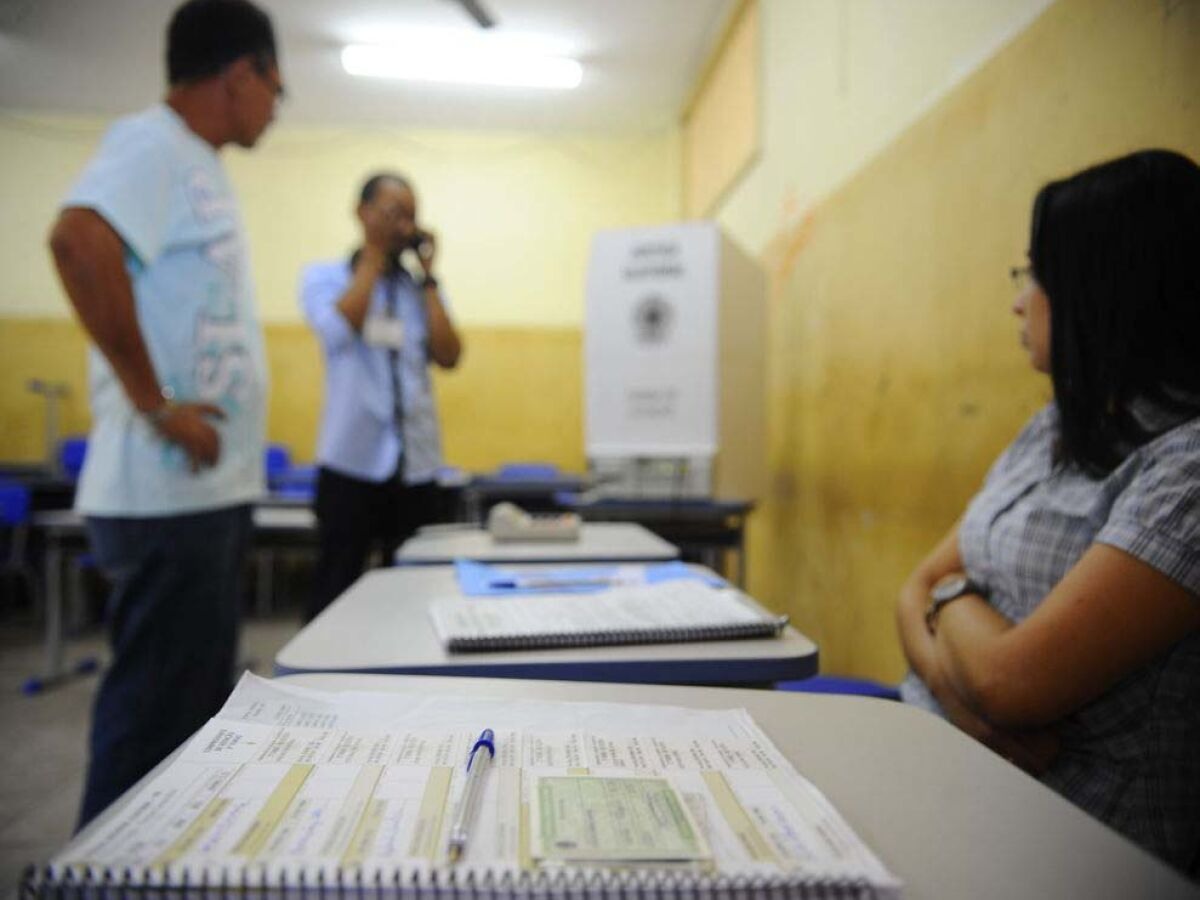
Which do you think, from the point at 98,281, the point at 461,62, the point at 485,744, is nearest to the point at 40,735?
the point at 98,281

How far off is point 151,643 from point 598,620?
906 millimetres

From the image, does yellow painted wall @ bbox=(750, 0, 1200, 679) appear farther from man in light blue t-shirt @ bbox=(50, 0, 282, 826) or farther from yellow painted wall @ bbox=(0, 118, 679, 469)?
yellow painted wall @ bbox=(0, 118, 679, 469)

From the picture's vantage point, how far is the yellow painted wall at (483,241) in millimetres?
5391

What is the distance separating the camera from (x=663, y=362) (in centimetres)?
252

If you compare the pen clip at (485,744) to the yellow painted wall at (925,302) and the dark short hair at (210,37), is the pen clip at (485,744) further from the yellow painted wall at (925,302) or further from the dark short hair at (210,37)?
the dark short hair at (210,37)

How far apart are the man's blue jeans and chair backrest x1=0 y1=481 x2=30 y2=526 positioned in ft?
8.37

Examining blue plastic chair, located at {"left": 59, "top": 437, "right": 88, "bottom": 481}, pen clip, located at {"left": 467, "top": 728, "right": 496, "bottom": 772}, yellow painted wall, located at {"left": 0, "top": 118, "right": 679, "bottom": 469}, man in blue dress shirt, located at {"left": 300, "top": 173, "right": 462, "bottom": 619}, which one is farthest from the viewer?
yellow painted wall, located at {"left": 0, "top": 118, "right": 679, "bottom": 469}

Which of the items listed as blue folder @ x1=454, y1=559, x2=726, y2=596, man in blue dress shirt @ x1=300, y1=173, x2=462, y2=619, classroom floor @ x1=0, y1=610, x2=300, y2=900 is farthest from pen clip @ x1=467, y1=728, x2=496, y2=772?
man in blue dress shirt @ x1=300, y1=173, x2=462, y2=619

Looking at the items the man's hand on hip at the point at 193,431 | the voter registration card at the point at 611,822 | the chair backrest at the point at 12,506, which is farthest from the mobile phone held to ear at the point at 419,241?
the chair backrest at the point at 12,506

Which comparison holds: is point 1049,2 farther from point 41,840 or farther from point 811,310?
point 41,840

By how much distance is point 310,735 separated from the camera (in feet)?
1.73

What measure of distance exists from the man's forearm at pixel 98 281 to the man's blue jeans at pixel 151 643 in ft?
1.04

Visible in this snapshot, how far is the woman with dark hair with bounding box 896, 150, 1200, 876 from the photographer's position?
0.80 m

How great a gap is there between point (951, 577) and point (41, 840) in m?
1.90
